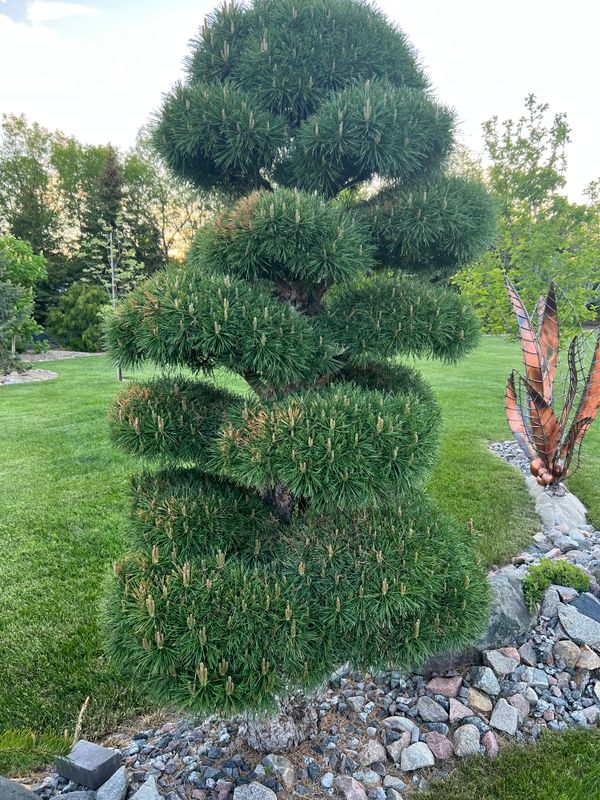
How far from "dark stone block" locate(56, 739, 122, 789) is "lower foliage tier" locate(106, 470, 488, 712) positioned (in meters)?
0.60

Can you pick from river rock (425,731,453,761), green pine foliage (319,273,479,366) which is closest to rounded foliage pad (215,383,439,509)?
green pine foliage (319,273,479,366)

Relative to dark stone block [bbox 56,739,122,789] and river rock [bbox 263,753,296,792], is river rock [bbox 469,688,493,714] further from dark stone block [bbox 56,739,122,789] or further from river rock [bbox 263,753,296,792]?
dark stone block [bbox 56,739,122,789]

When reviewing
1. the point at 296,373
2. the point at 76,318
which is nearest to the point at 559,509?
the point at 296,373

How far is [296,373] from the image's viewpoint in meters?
1.84

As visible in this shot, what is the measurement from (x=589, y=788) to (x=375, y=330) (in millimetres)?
2057

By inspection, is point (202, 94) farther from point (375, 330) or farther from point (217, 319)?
point (375, 330)

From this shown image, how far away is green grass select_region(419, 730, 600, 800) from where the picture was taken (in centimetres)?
179

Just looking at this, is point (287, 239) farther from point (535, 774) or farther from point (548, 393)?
point (548, 393)

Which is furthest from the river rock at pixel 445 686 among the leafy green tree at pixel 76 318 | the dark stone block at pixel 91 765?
the leafy green tree at pixel 76 318

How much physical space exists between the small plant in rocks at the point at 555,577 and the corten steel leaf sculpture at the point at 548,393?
1712 millimetres

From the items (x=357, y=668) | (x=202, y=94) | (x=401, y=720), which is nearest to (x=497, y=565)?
(x=401, y=720)

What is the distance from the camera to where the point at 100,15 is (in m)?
Answer: 3.18

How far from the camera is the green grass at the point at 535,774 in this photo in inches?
70.5

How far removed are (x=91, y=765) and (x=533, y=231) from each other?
8620 millimetres
